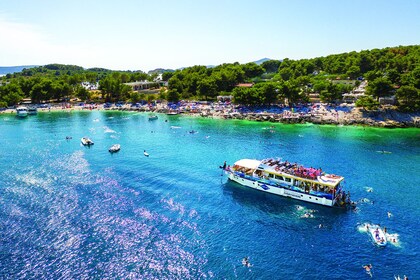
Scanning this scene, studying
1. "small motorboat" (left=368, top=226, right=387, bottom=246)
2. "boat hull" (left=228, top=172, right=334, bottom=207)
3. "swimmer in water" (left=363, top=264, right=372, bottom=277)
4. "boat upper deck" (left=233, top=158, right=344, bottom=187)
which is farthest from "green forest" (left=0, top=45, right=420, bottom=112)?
"swimmer in water" (left=363, top=264, right=372, bottom=277)

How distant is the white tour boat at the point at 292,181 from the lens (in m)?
56.7

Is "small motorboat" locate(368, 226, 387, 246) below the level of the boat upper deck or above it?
below

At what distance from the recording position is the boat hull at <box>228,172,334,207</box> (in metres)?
57.0

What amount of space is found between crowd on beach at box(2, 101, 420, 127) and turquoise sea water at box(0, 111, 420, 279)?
2300 centimetres

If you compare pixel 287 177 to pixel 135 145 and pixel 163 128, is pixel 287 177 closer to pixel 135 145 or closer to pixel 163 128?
pixel 135 145

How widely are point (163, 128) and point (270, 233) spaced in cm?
8206

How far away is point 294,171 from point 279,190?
4.73 meters

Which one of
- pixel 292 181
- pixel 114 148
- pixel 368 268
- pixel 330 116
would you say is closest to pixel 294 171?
pixel 292 181

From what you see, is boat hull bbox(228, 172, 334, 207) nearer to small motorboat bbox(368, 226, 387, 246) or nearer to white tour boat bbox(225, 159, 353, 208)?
white tour boat bbox(225, 159, 353, 208)

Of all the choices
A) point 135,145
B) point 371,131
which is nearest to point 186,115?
point 135,145

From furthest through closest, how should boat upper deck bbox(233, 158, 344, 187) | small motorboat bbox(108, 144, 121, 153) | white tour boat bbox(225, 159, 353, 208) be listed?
1. small motorboat bbox(108, 144, 121, 153)
2. boat upper deck bbox(233, 158, 344, 187)
3. white tour boat bbox(225, 159, 353, 208)

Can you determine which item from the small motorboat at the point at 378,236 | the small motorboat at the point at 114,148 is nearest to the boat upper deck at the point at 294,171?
the small motorboat at the point at 378,236

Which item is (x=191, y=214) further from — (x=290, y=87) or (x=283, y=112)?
(x=290, y=87)

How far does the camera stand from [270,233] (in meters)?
47.9
